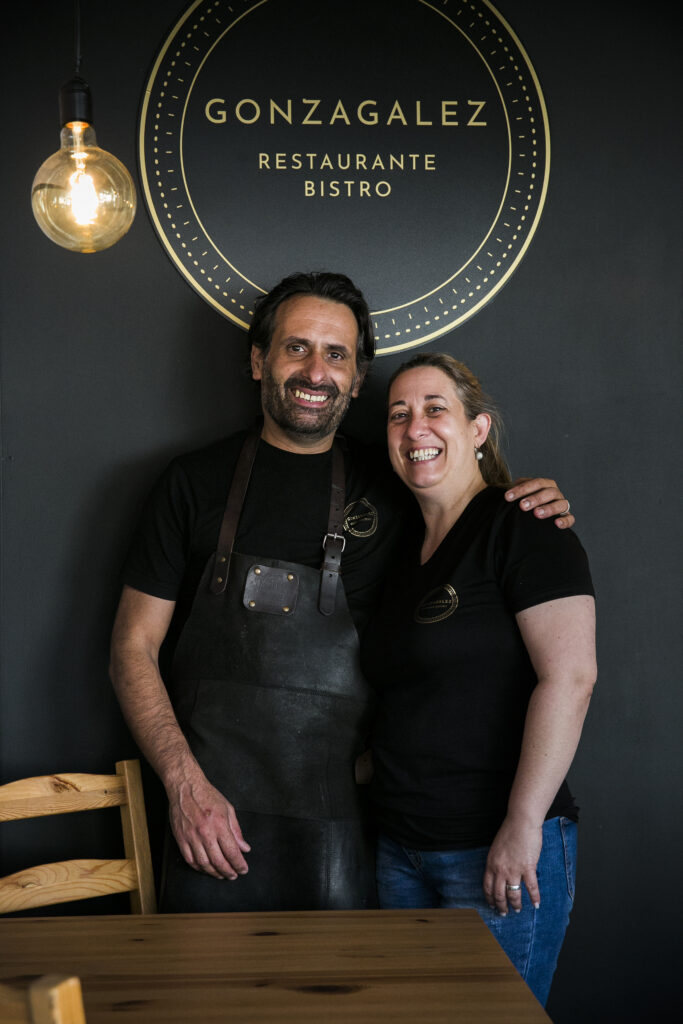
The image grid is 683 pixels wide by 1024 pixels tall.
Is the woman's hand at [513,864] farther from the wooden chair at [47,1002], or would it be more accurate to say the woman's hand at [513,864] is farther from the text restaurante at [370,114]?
the text restaurante at [370,114]

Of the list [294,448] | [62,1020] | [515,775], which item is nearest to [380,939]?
[515,775]

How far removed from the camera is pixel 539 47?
91.5 inches

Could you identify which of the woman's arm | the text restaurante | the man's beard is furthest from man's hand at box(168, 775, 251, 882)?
the text restaurante

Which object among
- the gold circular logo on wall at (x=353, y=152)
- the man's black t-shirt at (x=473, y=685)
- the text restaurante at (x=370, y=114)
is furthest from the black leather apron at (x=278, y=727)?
the text restaurante at (x=370, y=114)

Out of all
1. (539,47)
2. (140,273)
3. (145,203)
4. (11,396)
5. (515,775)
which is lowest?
(515,775)

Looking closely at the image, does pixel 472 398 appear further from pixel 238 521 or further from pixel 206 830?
pixel 206 830

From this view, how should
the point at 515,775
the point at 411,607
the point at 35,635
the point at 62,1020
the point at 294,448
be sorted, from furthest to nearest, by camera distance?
1. the point at 35,635
2. the point at 294,448
3. the point at 411,607
4. the point at 515,775
5. the point at 62,1020

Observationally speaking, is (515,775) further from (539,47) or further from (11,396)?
(539,47)

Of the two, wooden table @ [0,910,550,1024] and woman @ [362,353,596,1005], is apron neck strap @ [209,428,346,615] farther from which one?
wooden table @ [0,910,550,1024]

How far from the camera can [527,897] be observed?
65.2 inches

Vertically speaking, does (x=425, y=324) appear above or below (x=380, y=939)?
above

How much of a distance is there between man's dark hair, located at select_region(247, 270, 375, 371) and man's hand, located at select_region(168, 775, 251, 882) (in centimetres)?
103

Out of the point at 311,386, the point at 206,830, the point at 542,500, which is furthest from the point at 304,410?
the point at 206,830

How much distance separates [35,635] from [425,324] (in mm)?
1276
